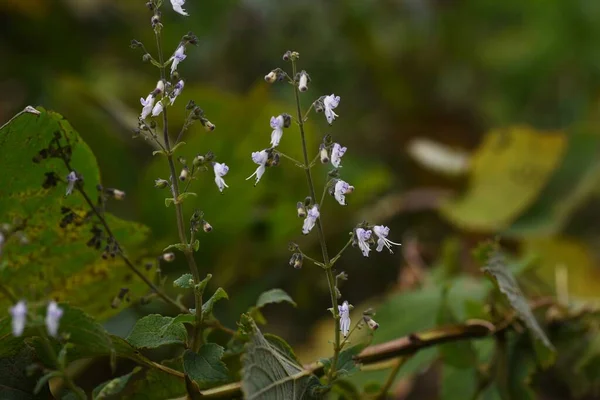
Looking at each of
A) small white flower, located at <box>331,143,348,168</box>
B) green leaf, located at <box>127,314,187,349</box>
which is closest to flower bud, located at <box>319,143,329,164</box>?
small white flower, located at <box>331,143,348,168</box>

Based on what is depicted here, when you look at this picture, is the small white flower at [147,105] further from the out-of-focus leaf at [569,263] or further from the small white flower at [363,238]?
the out-of-focus leaf at [569,263]

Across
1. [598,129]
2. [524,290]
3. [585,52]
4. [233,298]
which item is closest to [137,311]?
[233,298]

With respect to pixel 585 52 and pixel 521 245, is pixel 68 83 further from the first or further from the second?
pixel 585 52

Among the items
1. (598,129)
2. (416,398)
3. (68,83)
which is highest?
(68,83)

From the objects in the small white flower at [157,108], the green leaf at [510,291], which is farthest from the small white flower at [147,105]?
the green leaf at [510,291]

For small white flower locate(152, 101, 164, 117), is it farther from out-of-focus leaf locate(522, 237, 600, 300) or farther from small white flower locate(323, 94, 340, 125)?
out-of-focus leaf locate(522, 237, 600, 300)

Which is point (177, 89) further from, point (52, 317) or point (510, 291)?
point (510, 291)
